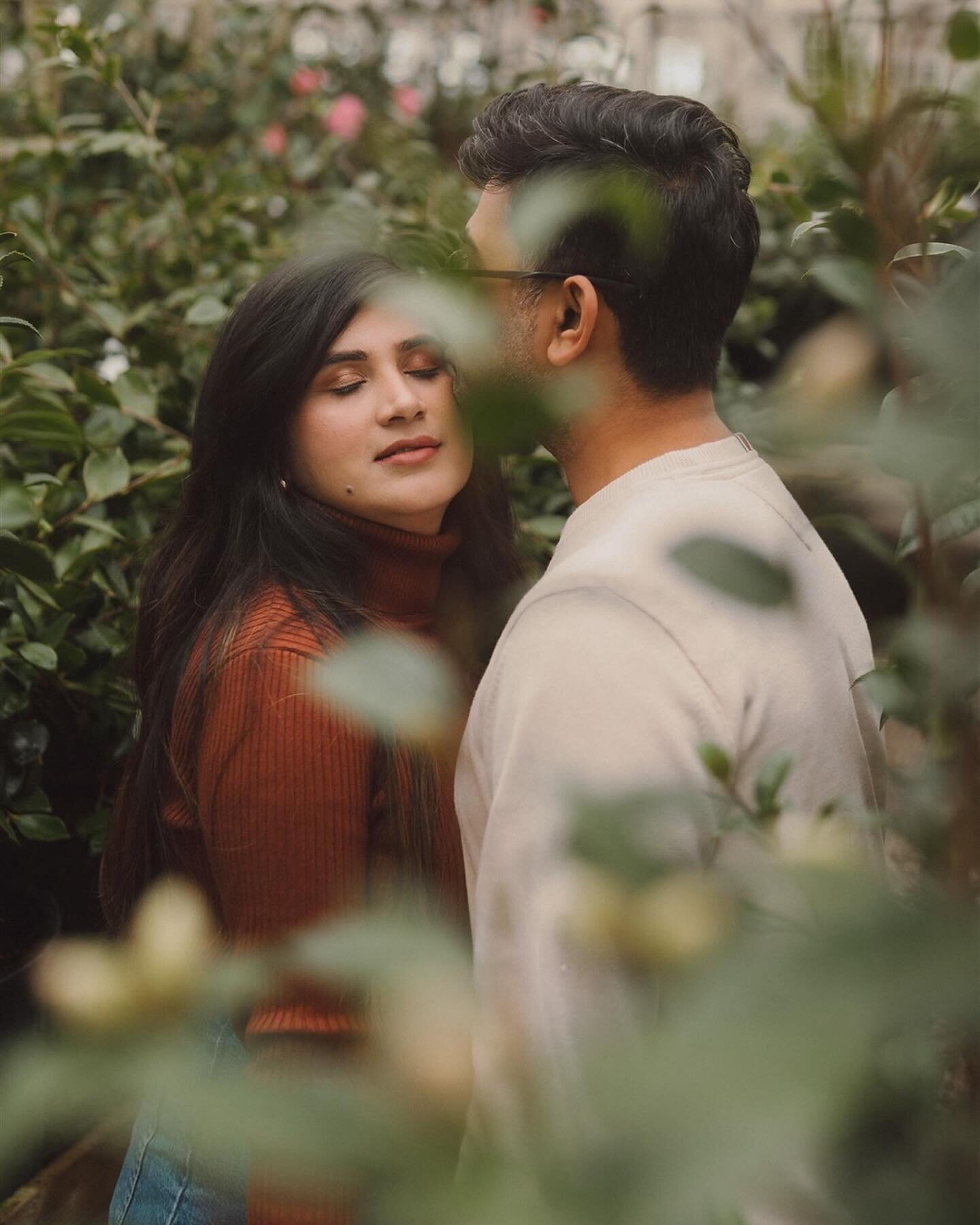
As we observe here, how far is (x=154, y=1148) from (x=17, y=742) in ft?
2.24

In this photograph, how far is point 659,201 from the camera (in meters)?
1.32

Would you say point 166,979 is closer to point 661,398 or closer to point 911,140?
point 911,140

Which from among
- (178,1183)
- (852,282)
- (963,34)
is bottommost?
(178,1183)

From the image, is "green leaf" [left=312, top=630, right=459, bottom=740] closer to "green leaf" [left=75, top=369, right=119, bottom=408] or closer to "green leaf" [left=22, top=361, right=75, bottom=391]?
"green leaf" [left=22, top=361, right=75, bottom=391]

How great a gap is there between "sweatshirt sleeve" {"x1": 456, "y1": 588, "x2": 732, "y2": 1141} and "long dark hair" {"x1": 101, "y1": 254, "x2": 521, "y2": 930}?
53 centimetres

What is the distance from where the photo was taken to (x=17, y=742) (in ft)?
6.37

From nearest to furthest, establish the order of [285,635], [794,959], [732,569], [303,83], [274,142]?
[794,959], [732,569], [285,635], [274,142], [303,83]

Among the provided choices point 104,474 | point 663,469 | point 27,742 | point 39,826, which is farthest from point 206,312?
point 663,469

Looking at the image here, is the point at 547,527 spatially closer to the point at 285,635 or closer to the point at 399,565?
the point at 399,565

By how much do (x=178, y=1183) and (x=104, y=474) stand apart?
1097 mm

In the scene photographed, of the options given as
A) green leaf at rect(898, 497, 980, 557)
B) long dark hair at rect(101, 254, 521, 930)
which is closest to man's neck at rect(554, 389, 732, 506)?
long dark hair at rect(101, 254, 521, 930)

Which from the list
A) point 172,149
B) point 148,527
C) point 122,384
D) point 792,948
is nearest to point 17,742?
point 148,527

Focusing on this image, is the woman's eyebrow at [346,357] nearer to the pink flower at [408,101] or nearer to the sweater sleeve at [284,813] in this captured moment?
the sweater sleeve at [284,813]

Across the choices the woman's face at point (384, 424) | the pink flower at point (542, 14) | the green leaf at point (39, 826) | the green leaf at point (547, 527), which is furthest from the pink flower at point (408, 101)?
the green leaf at point (39, 826)
